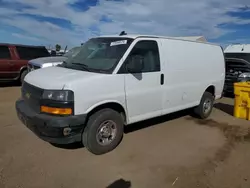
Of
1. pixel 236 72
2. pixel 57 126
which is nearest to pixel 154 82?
pixel 57 126

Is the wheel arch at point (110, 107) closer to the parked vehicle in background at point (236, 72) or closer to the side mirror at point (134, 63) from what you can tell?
the side mirror at point (134, 63)

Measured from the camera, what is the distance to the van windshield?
14.6 feet

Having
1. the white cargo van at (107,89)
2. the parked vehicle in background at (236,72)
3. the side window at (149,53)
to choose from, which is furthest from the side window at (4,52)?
the parked vehicle in background at (236,72)

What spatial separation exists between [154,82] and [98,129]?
5.12 ft

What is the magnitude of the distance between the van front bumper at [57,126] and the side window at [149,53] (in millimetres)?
1701

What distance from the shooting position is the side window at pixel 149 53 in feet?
15.7

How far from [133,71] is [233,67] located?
7253 millimetres

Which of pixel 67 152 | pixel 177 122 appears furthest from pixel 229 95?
pixel 67 152

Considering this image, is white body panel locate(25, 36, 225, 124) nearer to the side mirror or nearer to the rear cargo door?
the side mirror

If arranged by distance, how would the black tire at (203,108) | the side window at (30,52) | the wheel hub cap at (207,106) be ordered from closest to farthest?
the black tire at (203,108) → the wheel hub cap at (207,106) → the side window at (30,52)

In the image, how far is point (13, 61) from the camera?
1147cm

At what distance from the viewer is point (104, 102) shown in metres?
4.16

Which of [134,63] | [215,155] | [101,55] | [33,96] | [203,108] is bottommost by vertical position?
[215,155]

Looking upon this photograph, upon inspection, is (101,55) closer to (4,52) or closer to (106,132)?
(106,132)
